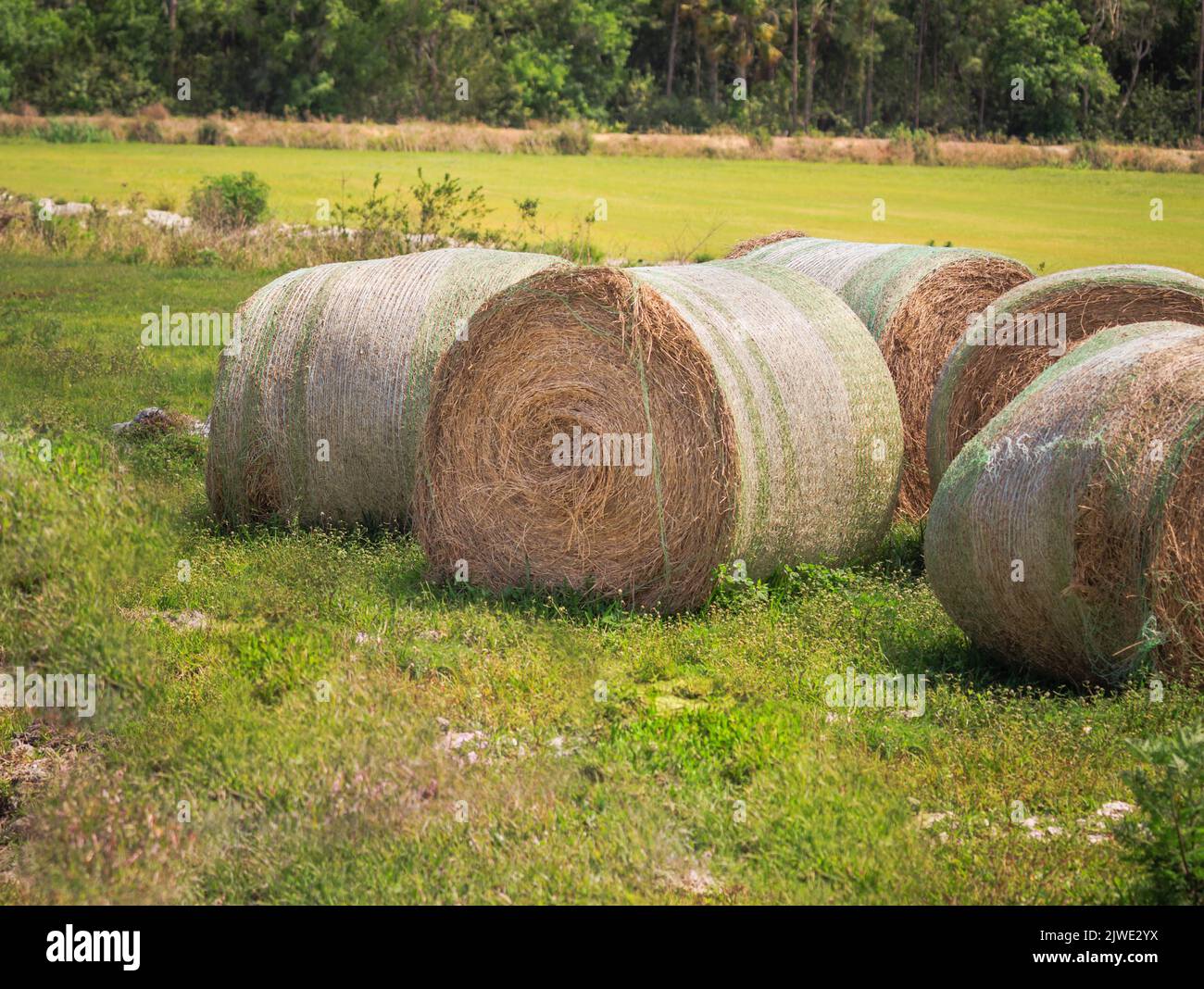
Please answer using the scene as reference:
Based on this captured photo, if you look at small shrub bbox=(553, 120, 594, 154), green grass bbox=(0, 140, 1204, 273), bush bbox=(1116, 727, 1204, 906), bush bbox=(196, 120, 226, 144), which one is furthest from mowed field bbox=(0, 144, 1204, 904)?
bush bbox=(196, 120, 226, 144)

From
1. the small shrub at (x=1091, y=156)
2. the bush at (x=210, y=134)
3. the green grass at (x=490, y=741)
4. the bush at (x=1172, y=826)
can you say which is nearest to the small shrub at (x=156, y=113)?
the bush at (x=210, y=134)

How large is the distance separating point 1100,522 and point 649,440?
2.67 m

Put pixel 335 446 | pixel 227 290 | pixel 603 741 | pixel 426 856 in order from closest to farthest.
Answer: pixel 426 856, pixel 603 741, pixel 335 446, pixel 227 290

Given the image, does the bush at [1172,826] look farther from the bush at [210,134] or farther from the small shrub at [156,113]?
the small shrub at [156,113]

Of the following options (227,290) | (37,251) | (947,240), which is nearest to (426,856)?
(227,290)

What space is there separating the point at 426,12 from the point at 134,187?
33.7 meters

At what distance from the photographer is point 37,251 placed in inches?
966

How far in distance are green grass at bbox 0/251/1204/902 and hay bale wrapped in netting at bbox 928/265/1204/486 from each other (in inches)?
40.6

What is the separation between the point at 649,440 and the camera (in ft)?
27.4

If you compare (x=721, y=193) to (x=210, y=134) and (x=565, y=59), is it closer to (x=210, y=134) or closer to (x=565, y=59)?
(x=210, y=134)

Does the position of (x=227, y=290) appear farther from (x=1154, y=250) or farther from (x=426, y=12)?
(x=426, y=12)

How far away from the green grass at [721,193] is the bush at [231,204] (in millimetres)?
1347

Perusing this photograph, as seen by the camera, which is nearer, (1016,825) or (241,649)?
(1016,825)

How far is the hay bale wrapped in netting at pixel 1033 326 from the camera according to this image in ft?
Answer: 28.7
